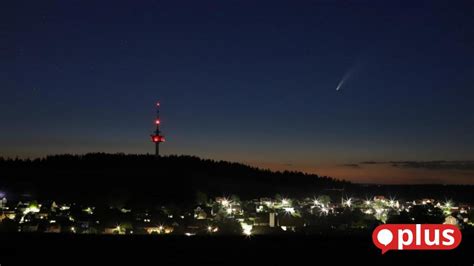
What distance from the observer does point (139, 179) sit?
42094 millimetres

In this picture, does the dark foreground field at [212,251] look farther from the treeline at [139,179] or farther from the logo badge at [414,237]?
the treeline at [139,179]

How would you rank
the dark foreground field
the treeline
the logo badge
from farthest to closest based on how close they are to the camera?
the treeline
the dark foreground field
the logo badge

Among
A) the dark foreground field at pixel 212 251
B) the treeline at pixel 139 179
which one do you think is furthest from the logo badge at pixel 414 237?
the treeline at pixel 139 179

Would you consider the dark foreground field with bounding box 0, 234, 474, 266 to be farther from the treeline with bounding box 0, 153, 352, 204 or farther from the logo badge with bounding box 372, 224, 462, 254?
the treeline with bounding box 0, 153, 352, 204

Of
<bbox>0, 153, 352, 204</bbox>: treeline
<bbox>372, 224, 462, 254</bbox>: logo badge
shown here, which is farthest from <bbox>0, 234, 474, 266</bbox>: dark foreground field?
<bbox>0, 153, 352, 204</bbox>: treeline

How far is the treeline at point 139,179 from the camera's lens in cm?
3506

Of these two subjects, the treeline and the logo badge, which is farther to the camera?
the treeline

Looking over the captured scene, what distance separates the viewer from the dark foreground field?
5.09 meters

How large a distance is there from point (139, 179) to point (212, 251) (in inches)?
1478

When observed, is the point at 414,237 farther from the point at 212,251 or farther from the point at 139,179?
the point at 139,179

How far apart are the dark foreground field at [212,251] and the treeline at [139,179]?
2221 centimetres

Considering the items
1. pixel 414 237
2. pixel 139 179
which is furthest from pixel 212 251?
pixel 139 179

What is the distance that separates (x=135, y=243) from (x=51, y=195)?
29292mm

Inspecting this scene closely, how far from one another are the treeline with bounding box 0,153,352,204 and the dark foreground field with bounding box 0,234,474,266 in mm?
22206
